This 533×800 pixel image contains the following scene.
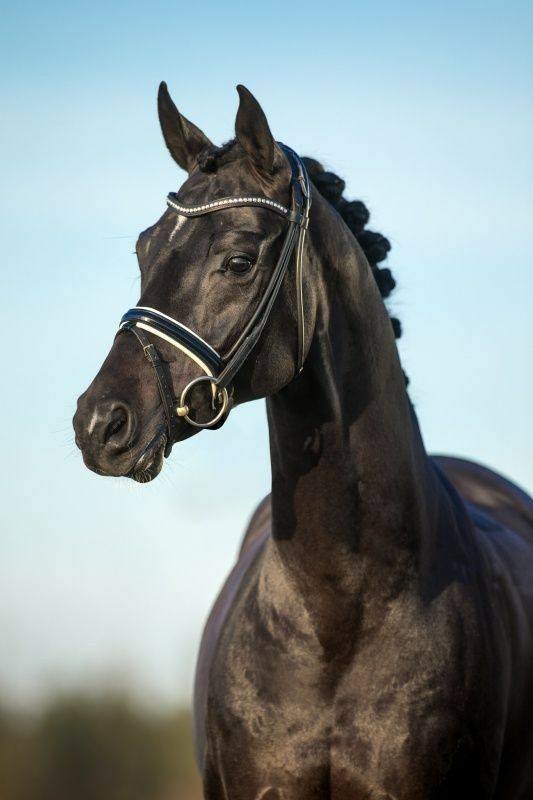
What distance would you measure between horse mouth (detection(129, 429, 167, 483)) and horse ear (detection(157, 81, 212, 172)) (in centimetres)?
120

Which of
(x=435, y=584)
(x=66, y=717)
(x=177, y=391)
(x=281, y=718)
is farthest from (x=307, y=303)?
(x=66, y=717)

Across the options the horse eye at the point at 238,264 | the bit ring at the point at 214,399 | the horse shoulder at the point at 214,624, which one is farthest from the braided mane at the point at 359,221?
the horse shoulder at the point at 214,624

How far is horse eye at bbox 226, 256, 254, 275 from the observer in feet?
13.9

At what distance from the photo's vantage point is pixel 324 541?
177 inches

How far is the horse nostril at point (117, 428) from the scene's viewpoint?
12.7 ft

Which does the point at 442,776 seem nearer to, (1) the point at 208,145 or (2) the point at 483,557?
(2) the point at 483,557

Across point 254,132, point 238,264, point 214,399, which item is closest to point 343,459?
point 214,399

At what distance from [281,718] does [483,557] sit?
1.08 metres

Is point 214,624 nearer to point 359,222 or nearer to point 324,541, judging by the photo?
point 324,541

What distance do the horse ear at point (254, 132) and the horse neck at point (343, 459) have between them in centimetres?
29

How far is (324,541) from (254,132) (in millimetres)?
1437

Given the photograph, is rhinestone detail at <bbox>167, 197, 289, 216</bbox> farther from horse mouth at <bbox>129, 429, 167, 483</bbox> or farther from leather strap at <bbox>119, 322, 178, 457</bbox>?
horse mouth at <bbox>129, 429, 167, 483</bbox>

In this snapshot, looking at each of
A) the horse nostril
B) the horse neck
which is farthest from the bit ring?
Result: the horse neck

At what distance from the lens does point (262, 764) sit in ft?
14.6
